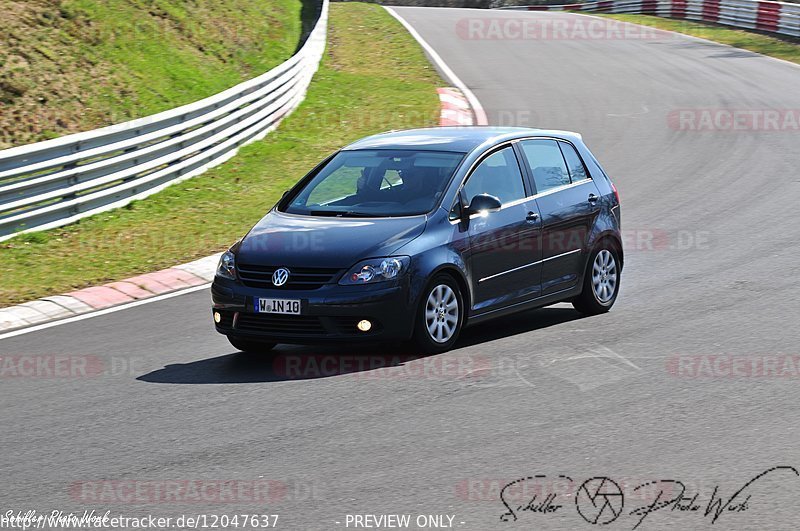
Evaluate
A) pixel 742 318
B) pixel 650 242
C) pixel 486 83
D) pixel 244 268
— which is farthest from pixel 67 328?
pixel 486 83

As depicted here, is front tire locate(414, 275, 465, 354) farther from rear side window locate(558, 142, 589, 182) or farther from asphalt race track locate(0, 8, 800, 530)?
rear side window locate(558, 142, 589, 182)

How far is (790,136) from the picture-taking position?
71.7 feet

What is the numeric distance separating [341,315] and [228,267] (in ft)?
3.74

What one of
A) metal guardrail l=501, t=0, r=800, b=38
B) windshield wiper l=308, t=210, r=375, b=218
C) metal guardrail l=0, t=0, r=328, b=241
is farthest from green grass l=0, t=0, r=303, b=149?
metal guardrail l=501, t=0, r=800, b=38

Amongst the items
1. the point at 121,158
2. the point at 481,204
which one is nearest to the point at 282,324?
the point at 481,204

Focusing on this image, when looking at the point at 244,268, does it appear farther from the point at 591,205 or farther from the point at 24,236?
the point at 24,236

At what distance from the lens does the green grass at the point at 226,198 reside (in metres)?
13.1

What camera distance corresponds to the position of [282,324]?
8.95 m

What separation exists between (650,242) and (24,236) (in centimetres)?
723

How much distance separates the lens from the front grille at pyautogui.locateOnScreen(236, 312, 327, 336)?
349 inches

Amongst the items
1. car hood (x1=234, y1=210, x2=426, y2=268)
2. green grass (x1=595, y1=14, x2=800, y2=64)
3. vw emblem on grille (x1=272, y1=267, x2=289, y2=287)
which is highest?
car hood (x1=234, y1=210, x2=426, y2=268)

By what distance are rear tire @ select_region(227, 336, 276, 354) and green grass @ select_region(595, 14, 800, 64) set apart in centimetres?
2681

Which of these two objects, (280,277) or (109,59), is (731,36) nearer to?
(109,59)
